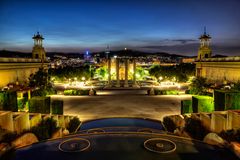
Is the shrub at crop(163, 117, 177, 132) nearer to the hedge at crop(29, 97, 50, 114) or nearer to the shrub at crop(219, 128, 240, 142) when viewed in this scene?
the shrub at crop(219, 128, 240, 142)

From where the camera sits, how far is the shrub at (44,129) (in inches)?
451

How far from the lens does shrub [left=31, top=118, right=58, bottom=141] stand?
37.6ft

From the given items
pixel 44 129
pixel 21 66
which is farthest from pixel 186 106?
pixel 21 66

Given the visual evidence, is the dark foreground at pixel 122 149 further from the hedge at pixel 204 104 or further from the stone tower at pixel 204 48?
the stone tower at pixel 204 48

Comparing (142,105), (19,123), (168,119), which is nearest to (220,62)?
(142,105)

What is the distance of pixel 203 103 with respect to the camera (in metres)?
19.0

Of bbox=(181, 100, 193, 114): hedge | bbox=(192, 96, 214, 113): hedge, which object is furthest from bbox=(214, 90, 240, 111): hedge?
bbox=(181, 100, 193, 114): hedge

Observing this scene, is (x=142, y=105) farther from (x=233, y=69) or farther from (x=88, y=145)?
(x=233, y=69)

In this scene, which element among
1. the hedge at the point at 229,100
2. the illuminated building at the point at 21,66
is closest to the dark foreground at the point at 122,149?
the hedge at the point at 229,100

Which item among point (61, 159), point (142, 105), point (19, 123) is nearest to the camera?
point (61, 159)

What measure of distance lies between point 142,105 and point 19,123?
1470cm

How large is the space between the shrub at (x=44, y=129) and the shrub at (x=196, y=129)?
6954 mm

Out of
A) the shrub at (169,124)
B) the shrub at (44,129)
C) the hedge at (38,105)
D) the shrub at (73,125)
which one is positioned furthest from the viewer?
the hedge at (38,105)

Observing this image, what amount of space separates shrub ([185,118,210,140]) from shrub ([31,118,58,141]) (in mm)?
6954
